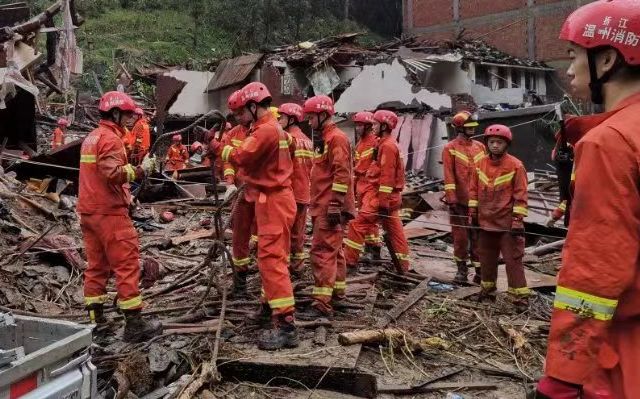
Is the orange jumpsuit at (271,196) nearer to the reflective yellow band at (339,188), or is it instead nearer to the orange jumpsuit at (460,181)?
the reflective yellow band at (339,188)

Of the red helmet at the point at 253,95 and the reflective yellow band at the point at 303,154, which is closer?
the red helmet at the point at 253,95

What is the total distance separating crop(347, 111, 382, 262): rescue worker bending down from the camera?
25.8ft

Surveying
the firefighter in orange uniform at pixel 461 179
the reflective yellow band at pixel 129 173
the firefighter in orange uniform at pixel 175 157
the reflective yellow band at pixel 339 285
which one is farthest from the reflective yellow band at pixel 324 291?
the firefighter in orange uniform at pixel 175 157

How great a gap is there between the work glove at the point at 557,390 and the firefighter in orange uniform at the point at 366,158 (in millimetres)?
6149

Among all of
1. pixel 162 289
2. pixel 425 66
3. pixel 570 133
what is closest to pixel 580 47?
pixel 570 133

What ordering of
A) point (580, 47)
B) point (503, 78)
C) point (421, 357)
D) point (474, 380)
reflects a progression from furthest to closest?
point (503, 78) < point (421, 357) < point (474, 380) < point (580, 47)

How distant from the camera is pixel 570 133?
1913mm

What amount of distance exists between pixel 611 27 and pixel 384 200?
18.4 feet

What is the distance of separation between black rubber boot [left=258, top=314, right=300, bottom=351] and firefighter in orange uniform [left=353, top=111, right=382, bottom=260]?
3.37 metres

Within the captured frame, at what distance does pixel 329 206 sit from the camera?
18.4ft

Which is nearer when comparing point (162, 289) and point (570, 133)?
point (570, 133)

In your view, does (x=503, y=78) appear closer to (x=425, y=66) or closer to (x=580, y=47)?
(x=425, y=66)

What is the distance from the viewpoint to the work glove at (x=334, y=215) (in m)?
5.50

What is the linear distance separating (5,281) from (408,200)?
820cm
